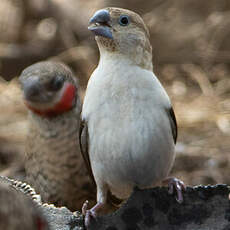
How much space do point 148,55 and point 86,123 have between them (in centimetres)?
39

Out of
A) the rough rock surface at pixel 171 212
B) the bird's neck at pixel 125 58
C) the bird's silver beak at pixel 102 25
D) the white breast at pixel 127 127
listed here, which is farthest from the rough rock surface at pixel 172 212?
the bird's silver beak at pixel 102 25

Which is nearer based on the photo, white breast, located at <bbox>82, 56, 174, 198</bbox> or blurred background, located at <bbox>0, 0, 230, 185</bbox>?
white breast, located at <bbox>82, 56, 174, 198</bbox>

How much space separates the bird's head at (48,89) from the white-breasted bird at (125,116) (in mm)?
344

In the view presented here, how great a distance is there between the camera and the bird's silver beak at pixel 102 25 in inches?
109

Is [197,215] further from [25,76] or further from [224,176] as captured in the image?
[224,176]

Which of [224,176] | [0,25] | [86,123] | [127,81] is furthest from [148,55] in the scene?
[0,25]

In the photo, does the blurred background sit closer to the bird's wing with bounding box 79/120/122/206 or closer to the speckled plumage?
the bird's wing with bounding box 79/120/122/206

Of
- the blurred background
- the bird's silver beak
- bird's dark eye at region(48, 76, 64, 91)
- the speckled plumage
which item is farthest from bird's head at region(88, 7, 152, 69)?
the blurred background

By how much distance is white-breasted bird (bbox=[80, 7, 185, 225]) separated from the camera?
272 centimetres

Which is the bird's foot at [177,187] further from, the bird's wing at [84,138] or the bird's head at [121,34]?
the bird's head at [121,34]

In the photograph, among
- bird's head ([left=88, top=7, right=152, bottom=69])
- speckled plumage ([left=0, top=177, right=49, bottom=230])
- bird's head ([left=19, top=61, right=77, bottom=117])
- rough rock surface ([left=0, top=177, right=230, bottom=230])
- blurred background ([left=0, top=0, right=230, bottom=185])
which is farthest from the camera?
blurred background ([left=0, top=0, right=230, bottom=185])

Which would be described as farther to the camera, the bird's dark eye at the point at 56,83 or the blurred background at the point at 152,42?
the blurred background at the point at 152,42

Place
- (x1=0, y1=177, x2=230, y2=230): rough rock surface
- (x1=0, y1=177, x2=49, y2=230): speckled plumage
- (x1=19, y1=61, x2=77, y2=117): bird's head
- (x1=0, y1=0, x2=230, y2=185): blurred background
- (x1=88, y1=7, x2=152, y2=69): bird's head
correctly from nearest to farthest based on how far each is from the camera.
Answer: (x1=0, y1=177, x2=49, y2=230): speckled plumage, (x1=0, y1=177, x2=230, y2=230): rough rock surface, (x1=88, y1=7, x2=152, y2=69): bird's head, (x1=19, y1=61, x2=77, y2=117): bird's head, (x1=0, y1=0, x2=230, y2=185): blurred background

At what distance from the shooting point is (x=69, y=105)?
10.6 ft
